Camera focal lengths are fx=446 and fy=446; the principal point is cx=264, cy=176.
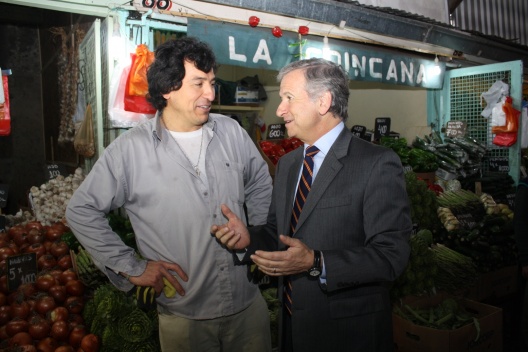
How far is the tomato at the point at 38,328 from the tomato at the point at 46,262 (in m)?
0.57

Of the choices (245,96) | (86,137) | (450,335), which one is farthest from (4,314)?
(245,96)

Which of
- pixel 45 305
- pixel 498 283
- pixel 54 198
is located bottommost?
pixel 498 283

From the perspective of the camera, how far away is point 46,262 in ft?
12.2

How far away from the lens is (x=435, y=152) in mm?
6840

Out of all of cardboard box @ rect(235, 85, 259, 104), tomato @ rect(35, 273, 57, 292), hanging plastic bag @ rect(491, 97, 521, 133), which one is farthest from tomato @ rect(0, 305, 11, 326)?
hanging plastic bag @ rect(491, 97, 521, 133)

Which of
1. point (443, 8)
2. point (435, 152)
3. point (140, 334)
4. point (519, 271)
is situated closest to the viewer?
point (140, 334)

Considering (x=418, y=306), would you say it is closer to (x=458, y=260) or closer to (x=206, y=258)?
(x=458, y=260)

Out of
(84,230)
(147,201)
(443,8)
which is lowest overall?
(84,230)

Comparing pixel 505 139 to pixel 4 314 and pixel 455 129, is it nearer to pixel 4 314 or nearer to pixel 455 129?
pixel 455 129

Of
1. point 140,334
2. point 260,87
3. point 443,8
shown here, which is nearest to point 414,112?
point 443,8

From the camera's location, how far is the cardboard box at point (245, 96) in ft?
24.3

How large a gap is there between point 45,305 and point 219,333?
5.25 ft

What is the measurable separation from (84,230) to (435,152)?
5.77m

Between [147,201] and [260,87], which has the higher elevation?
[260,87]
